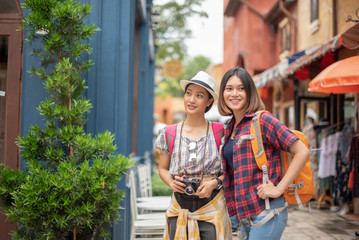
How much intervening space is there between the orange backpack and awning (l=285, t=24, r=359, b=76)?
2.94 metres

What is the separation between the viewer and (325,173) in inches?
337

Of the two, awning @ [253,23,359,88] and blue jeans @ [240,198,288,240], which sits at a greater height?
awning @ [253,23,359,88]

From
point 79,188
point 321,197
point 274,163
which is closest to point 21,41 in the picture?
point 79,188

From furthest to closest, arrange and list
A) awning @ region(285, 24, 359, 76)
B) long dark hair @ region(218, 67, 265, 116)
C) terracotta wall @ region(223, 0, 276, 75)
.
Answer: terracotta wall @ region(223, 0, 276, 75) < awning @ region(285, 24, 359, 76) < long dark hair @ region(218, 67, 265, 116)

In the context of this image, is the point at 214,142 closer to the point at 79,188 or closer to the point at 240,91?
the point at 240,91

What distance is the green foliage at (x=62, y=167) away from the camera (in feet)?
10.1

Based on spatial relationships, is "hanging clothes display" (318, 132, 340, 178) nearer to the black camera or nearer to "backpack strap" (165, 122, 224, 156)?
"backpack strap" (165, 122, 224, 156)

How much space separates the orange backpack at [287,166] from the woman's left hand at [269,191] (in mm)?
61

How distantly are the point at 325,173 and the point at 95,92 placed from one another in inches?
240

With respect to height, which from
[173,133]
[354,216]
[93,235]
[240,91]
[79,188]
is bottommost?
[354,216]

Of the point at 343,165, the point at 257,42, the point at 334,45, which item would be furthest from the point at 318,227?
the point at 257,42

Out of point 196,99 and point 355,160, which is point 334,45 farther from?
point 196,99

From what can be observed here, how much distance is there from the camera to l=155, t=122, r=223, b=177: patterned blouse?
9.62 feet

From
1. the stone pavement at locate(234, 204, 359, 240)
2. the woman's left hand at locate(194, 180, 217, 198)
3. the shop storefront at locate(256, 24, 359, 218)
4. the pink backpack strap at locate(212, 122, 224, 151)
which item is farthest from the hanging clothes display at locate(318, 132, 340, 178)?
the woman's left hand at locate(194, 180, 217, 198)
